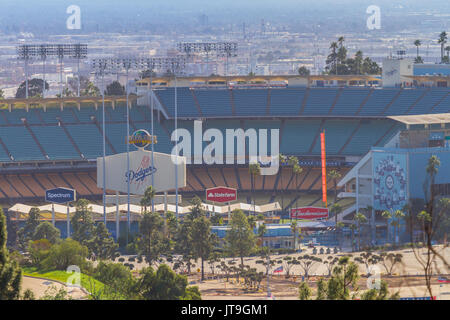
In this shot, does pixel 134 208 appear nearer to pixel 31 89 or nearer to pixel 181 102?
pixel 181 102

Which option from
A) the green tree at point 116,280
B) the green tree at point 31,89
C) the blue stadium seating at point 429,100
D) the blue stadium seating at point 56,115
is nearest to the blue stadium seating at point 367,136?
the blue stadium seating at point 429,100

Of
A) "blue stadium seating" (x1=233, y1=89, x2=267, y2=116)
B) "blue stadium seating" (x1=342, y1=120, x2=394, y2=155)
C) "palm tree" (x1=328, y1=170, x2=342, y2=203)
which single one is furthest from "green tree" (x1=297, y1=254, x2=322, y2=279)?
"blue stadium seating" (x1=233, y1=89, x2=267, y2=116)

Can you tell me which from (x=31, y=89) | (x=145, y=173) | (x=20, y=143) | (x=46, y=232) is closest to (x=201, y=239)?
(x=46, y=232)

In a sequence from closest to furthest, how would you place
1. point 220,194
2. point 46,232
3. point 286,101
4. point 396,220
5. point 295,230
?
point 46,232 < point 295,230 < point 396,220 < point 220,194 < point 286,101

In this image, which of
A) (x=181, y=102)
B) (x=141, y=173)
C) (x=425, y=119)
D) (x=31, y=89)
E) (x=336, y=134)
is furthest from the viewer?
(x=31, y=89)

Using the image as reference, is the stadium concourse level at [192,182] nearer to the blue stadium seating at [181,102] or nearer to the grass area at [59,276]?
the blue stadium seating at [181,102]
